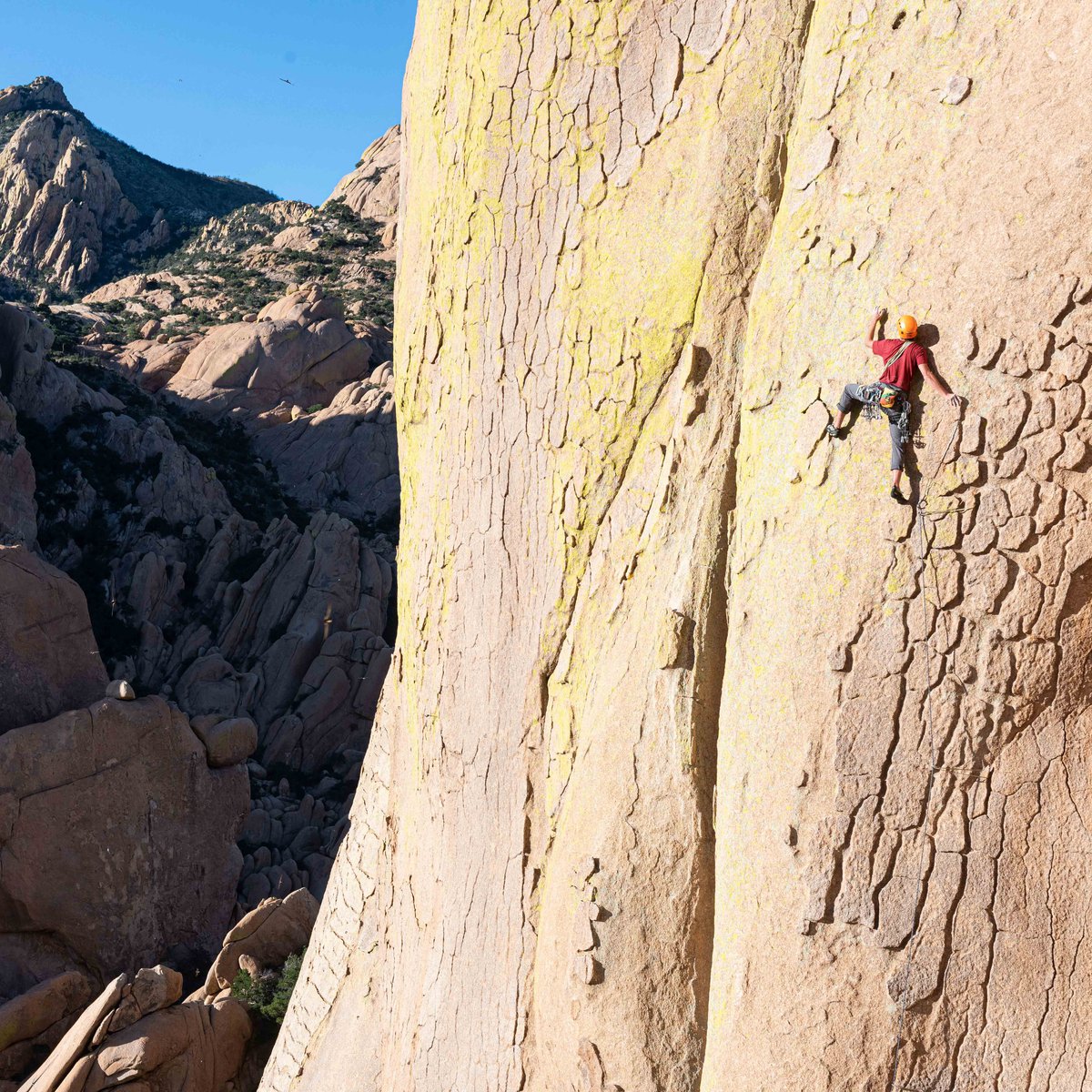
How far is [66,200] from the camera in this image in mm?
59062

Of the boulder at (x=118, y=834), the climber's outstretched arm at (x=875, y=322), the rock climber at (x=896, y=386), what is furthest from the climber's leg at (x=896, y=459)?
the boulder at (x=118, y=834)

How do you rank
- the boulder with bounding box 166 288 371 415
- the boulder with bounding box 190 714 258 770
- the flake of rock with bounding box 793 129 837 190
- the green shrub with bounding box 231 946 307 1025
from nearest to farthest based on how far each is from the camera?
the flake of rock with bounding box 793 129 837 190
the green shrub with bounding box 231 946 307 1025
the boulder with bounding box 190 714 258 770
the boulder with bounding box 166 288 371 415

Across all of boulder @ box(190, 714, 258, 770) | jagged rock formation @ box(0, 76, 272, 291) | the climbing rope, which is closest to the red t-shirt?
the climbing rope

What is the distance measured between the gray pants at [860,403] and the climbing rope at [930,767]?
0.47ft

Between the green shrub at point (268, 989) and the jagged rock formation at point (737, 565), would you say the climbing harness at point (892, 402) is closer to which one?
the jagged rock formation at point (737, 565)

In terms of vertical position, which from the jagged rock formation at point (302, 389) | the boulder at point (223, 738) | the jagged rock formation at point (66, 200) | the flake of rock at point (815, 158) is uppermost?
the jagged rock formation at point (66, 200)

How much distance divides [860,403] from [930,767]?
1.37m

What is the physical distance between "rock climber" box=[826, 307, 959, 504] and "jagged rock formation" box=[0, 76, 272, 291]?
60388 millimetres

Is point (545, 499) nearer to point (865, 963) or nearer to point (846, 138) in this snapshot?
point (846, 138)

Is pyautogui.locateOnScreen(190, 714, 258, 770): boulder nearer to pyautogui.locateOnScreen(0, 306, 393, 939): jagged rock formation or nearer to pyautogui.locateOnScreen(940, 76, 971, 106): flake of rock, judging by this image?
pyautogui.locateOnScreen(0, 306, 393, 939): jagged rock formation

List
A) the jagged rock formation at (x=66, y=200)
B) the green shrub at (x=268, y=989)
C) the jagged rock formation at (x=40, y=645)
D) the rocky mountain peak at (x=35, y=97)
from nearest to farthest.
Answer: the green shrub at (x=268, y=989) → the jagged rock formation at (x=40, y=645) → the jagged rock formation at (x=66, y=200) → the rocky mountain peak at (x=35, y=97)

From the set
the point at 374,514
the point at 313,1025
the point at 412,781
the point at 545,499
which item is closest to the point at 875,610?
the point at 545,499

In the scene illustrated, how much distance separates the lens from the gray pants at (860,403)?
12.6ft

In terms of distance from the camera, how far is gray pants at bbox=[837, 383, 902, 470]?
3.83 metres
